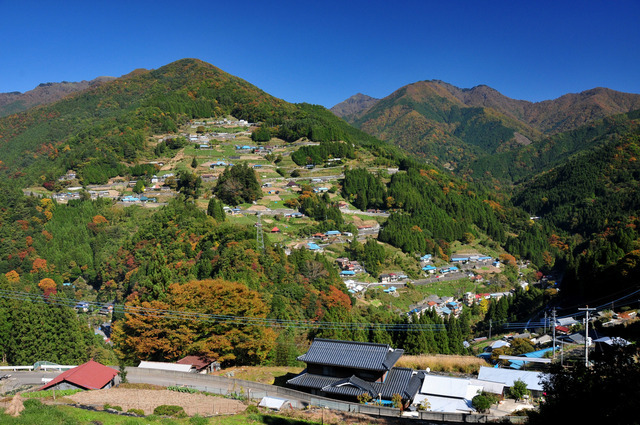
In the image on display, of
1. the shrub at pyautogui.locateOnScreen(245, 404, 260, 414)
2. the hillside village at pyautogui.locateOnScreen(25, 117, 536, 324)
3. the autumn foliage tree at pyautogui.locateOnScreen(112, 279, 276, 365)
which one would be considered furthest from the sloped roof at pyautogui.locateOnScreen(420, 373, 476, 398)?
the hillside village at pyautogui.locateOnScreen(25, 117, 536, 324)

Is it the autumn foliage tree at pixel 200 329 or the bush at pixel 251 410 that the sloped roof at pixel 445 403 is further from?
the autumn foliage tree at pixel 200 329

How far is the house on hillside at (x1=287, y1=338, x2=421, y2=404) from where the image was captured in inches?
794

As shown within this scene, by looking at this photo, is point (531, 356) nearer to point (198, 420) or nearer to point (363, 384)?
point (363, 384)

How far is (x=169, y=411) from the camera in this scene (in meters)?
16.3

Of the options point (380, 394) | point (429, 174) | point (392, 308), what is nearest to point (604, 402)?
point (380, 394)

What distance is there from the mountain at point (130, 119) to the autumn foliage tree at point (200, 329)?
6412 cm

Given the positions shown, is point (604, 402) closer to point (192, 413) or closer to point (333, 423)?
point (333, 423)

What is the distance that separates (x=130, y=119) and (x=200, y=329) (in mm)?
91033

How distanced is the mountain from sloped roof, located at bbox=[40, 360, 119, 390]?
72.4m

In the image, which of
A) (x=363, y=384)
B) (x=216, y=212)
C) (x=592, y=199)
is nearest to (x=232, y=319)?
(x=363, y=384)

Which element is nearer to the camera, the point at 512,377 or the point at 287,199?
the point at 512,377

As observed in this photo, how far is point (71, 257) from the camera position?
63844 millimetres

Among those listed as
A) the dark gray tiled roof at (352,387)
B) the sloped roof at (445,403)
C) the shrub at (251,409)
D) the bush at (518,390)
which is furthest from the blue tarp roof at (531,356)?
the shrub at (251,409)

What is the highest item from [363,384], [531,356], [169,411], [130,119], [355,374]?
[130,119]
